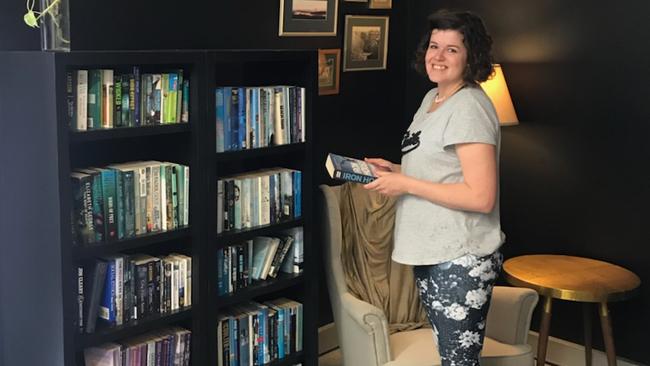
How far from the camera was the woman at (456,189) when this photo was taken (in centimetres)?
232

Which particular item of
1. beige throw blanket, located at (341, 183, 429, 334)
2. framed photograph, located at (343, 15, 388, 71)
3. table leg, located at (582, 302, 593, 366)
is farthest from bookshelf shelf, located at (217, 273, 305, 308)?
table leg, located at (582, 302, 593, 366)

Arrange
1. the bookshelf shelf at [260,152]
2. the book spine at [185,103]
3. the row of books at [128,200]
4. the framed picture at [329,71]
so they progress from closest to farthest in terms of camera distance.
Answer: the row of books at [128,200], the book spine at [185,103], the bookshelf shelf at [260,152], the framed picture at [329,71]

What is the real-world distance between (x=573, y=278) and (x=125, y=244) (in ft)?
5.96

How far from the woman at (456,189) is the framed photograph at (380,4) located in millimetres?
1353

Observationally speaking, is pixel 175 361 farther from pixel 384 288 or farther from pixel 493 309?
pixel 493 309

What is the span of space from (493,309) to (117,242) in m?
1.52

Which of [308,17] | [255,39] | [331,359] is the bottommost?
[331,359]

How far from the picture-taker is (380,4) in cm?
384

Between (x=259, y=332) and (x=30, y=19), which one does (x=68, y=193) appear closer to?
(x=30, y=19)

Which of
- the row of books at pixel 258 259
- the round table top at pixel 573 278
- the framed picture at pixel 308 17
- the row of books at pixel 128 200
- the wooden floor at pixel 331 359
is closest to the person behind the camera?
the row of books at pixel 128 200

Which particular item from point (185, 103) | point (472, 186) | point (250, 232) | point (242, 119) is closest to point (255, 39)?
point (242, 119)

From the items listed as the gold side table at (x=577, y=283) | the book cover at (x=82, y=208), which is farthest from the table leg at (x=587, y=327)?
the book cover at (x=82, y=208)

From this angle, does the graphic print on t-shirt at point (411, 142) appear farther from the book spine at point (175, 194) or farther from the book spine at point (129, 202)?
the book spine at point (129, 202)

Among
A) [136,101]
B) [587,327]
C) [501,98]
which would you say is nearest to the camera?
[136,101]
